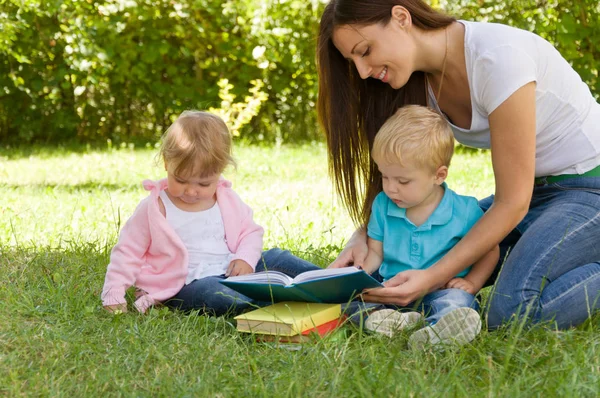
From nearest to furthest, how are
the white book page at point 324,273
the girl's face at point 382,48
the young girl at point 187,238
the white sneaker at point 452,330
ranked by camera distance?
the white sneaker at point 452,330
the white book page at point 324,273
the girl's face at point 382,48
the young girl at point 187,238

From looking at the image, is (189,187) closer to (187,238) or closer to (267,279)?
(187,238)

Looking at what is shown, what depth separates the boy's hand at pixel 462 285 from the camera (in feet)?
9.94

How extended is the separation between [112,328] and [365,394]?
109 centimetres

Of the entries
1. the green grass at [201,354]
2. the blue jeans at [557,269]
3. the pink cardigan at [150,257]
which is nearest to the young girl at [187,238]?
the pink cardigan at [150,257]

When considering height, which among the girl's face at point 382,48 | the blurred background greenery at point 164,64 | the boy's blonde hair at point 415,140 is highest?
the girl's face at point 382,48

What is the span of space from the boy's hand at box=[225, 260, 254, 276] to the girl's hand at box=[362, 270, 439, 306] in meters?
0.64

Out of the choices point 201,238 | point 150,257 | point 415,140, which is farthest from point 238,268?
point 415,140

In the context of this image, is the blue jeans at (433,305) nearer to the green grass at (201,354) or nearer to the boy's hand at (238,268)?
the green grass at (201,354)

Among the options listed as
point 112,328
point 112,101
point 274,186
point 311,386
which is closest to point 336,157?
point 112,328

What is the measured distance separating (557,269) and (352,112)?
1.05 m

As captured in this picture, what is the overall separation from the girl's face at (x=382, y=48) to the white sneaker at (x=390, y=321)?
2.87 feet

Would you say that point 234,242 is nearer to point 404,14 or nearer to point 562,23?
point 404,14

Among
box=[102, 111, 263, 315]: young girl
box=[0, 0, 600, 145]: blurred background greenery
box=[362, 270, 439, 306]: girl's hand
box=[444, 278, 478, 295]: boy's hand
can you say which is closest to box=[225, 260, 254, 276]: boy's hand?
box=[102, 111, 263, 315]: young girl

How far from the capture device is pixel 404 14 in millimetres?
2998
